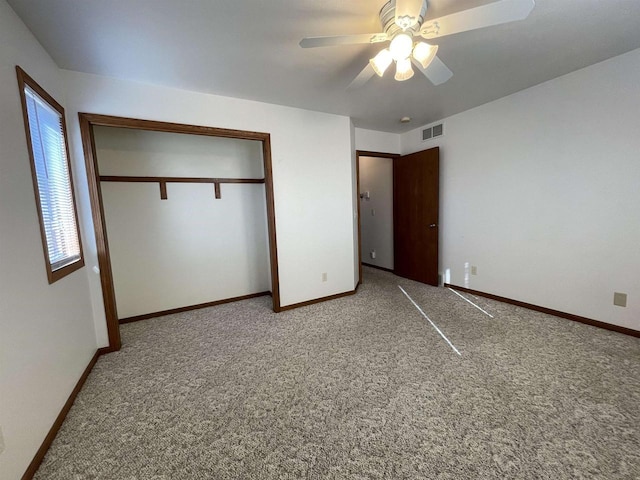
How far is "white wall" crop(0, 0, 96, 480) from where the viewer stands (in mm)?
1148

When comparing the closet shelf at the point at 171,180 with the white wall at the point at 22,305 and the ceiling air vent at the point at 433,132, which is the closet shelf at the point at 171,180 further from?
the ceiling air vent at the point at 433,132

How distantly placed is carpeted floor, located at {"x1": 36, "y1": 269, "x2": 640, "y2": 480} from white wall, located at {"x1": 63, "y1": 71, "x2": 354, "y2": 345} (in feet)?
2.83

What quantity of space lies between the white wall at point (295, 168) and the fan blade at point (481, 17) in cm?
183

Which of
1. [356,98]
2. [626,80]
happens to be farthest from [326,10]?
[626,80]

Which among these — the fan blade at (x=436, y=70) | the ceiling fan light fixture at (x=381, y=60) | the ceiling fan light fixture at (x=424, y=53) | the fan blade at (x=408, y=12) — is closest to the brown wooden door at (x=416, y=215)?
the fan blade at (x=436, y=70)

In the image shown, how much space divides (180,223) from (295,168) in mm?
1616

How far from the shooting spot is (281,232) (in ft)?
9.90

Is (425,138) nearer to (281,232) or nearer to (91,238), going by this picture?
(281,232)

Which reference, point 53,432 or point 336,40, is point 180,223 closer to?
point 53,432

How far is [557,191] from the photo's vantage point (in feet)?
8.45

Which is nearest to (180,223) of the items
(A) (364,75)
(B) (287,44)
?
(B) (287,44)

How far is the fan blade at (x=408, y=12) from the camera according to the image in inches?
48.2

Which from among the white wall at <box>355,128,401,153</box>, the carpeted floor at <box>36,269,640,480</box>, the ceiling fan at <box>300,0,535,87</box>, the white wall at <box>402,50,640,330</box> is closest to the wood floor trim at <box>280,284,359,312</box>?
the carpeted floor at <box>36,269,640,480</box>

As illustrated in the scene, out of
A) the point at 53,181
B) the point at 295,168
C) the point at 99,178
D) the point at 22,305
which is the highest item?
the point at 295,168
